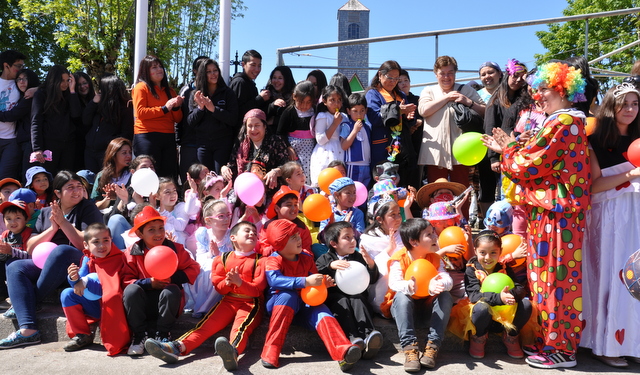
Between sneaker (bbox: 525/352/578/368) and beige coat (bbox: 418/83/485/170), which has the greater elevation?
beige coat (bbox: 418/83/485/170)

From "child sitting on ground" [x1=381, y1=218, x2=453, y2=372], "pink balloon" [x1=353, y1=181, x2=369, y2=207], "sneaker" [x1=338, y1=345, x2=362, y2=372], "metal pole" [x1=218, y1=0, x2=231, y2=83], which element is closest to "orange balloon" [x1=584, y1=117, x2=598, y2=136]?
"child sitting on ground" [x1=381, y1=218, x2=453, y2=372]

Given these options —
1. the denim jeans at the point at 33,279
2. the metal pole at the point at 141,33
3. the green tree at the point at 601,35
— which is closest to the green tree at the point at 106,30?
the metal pole at the point at 141,33

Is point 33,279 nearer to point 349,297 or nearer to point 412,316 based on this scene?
point 349,297

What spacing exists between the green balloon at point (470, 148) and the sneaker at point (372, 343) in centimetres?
182

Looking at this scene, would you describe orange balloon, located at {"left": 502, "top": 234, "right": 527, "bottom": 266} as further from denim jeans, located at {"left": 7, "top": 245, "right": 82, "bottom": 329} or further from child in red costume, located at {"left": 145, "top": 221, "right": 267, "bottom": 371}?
denim jeans, located at {"left": 7, "top": 245, "right": 82, "bottom": 329}

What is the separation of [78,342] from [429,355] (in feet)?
8.74

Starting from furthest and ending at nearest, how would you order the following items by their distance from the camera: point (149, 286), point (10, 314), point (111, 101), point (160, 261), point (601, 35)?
point (601, 35) < point (111, 101) < point (10, 314) < point (149, 286) < point (160, 261)

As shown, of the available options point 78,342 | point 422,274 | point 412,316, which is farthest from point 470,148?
point 78,342

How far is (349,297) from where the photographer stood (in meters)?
4.23

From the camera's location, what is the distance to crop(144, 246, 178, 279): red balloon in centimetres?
388

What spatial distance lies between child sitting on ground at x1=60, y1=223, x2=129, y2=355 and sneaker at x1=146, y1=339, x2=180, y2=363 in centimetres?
43

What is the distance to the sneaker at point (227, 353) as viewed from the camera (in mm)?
3605

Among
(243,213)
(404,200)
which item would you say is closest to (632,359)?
(404,200)

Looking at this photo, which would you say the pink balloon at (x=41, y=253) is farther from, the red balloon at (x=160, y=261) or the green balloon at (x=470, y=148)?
the green balloon at (x=470, y=148)
